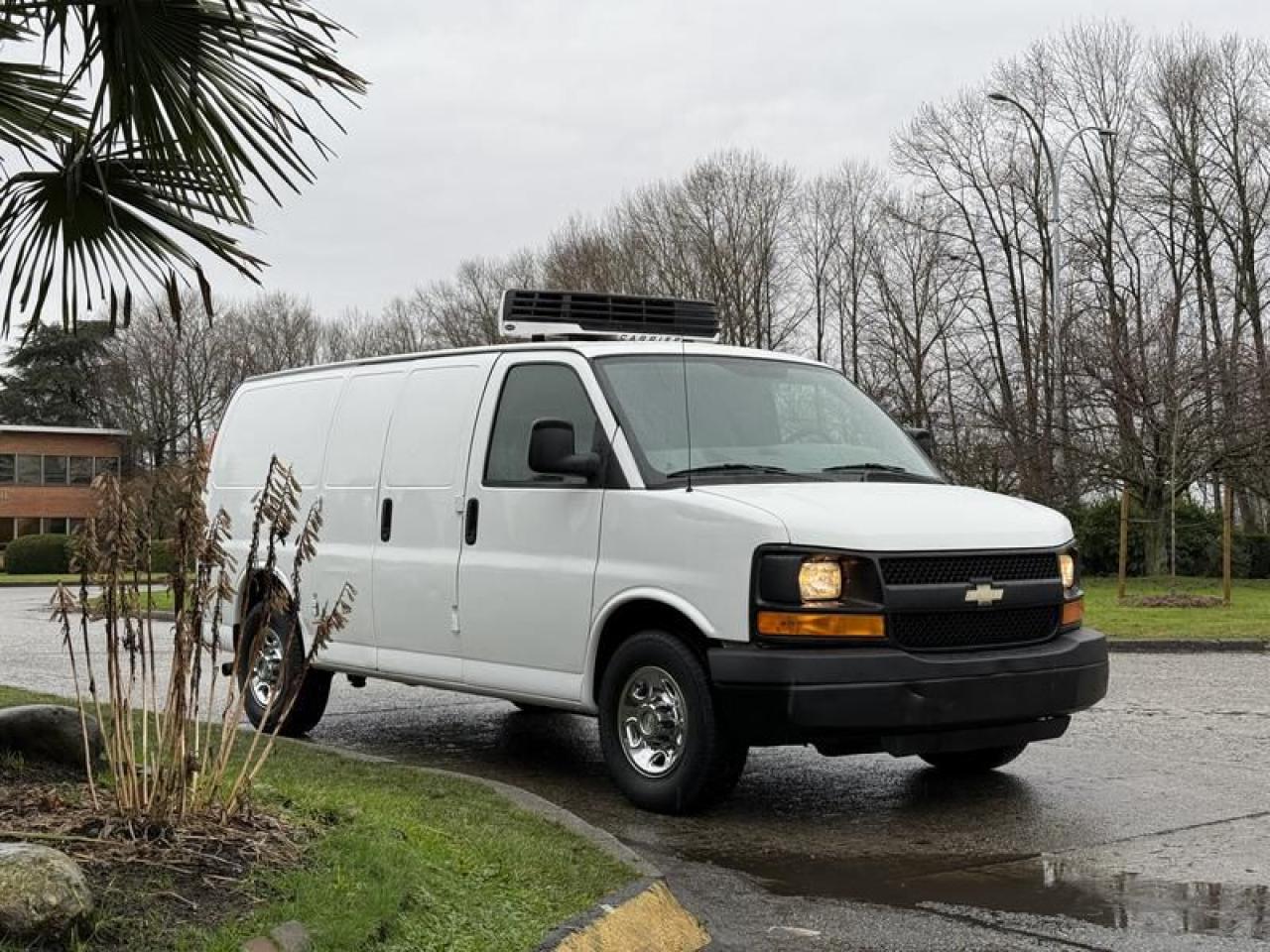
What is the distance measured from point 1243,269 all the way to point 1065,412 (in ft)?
56.5

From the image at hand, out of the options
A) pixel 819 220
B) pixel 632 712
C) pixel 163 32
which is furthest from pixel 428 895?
pixel 819 220

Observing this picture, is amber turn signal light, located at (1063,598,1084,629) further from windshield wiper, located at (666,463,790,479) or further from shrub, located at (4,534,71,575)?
shrub, located at (4,534,71,575)

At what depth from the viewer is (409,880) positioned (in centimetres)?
514

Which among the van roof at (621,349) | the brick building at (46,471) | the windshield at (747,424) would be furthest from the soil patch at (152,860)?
the brick building at (46,471)

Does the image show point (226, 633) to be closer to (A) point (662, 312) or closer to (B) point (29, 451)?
(A) point (662, 312)

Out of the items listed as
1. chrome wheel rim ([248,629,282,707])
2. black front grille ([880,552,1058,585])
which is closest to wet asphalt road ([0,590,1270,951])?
chrome wheel rim ([248,629,282,707])

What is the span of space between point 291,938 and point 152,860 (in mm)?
700

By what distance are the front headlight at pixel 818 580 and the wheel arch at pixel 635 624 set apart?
19.1 inches

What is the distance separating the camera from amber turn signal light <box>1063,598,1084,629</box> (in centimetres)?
778

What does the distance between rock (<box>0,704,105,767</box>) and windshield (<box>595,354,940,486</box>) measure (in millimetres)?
2841

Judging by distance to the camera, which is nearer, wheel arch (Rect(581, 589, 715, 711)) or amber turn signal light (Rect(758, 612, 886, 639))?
amber turn signal light (Rect(758, 612, 886, 639))

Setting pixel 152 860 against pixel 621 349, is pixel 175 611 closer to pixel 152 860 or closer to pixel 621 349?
pixel 152 860

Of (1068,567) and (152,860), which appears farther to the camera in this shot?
(1068,567)

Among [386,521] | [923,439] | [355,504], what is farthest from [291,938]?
[923,439]
